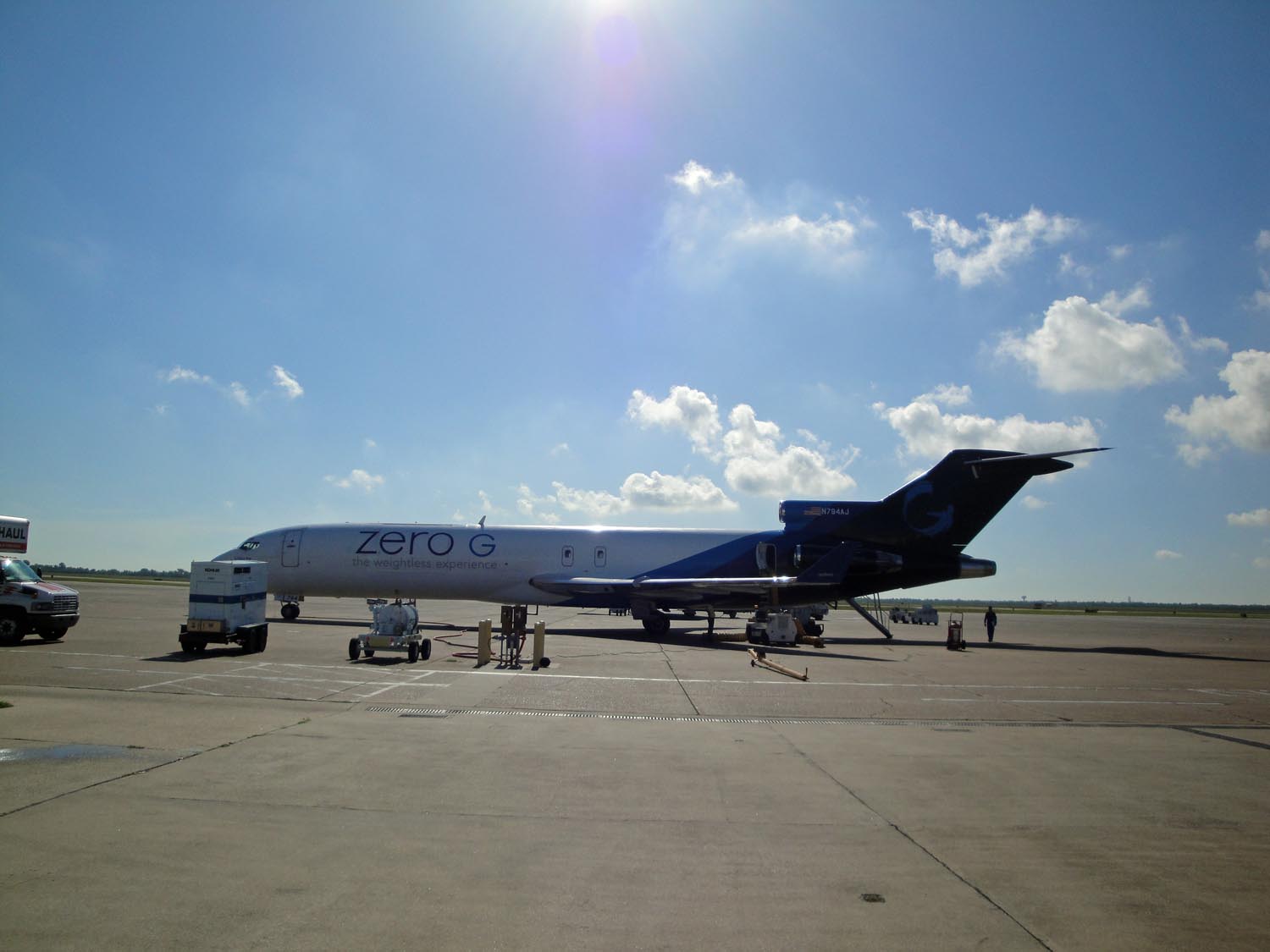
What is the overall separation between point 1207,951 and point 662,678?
1282cm

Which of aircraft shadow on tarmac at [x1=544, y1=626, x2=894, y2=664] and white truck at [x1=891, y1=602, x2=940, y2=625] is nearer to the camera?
aircraft shadow on tarmac at [x1=544, y1=626, x2=894, y2=664]

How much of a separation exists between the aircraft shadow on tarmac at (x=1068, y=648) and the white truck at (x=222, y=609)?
68.8 feet

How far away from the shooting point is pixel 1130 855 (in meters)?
6.12

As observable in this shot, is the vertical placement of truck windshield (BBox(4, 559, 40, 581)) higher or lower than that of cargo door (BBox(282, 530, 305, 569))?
lower

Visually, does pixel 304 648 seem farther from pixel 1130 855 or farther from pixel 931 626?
pixel 931 626

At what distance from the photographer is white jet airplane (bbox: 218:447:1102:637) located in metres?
29.1

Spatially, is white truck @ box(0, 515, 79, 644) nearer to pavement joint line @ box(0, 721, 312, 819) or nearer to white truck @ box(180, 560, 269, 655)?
white truck @ box(180, 560, 269, 655)

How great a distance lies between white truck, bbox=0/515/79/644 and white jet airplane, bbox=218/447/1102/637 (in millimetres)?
11607

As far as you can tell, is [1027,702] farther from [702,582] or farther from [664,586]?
[664,586]

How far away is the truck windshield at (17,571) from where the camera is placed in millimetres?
19859

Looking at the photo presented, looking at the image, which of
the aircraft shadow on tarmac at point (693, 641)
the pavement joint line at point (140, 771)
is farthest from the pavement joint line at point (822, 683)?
the pavement joint line at point (140, 771)

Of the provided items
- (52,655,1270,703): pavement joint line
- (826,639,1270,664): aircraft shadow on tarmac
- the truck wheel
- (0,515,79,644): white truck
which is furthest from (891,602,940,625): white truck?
the truck wheel

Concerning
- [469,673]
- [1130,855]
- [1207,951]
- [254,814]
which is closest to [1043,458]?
[469,673]

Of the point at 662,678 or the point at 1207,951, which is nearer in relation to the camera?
the point at 1207,951
